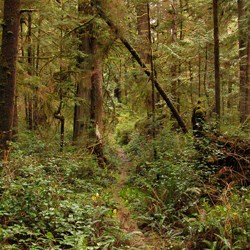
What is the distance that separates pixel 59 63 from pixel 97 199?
541cm

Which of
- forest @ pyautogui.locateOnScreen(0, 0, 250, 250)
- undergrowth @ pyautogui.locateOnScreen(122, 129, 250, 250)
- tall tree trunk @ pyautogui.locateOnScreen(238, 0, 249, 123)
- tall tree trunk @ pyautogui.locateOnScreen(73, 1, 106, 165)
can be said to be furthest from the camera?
tall tree trunk @ pyautogui.locateOnScreen(238, 0, 249, 123)

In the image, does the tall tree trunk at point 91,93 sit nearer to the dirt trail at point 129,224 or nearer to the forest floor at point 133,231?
the dirt trail at point 129,224

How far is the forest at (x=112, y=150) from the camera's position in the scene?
496cm

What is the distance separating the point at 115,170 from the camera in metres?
→ 11.5

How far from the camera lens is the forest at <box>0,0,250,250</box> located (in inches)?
195

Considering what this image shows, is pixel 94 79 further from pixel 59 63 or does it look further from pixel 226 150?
pixel 226 150

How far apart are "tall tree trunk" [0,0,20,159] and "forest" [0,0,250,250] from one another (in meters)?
0.02

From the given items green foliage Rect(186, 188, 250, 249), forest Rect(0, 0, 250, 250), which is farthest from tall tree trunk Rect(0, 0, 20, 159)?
green foliage Rect(186, 188, 250, 249)

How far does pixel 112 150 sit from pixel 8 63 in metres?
8.17

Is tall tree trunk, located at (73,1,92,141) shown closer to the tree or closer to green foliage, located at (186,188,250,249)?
the tree

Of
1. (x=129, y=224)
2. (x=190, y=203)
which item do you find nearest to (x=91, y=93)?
(x=129, y=224)

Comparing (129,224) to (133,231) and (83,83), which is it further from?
(83,83)

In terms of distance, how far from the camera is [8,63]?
6.71m

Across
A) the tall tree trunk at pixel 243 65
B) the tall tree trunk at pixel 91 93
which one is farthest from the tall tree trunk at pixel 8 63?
the tall tree trunk at pixel 243 65
